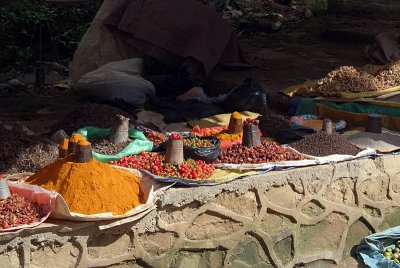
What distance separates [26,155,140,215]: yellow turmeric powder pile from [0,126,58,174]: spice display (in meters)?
0.45

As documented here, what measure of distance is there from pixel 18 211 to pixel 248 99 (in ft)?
9.41

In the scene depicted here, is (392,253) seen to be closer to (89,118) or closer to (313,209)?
(313,209)

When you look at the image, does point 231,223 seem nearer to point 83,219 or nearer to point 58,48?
point 83,219

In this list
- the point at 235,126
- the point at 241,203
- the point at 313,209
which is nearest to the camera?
the point at 241,203

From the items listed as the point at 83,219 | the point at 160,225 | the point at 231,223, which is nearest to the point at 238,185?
the point at 231,223

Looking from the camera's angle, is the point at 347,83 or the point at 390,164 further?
the point at 347,83

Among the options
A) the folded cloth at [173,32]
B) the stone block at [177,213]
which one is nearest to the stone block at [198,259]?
the stone block at [177,213]

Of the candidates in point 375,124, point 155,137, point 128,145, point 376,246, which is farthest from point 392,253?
point 128,145

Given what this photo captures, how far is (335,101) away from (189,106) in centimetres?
127

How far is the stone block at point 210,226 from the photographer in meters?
3.75

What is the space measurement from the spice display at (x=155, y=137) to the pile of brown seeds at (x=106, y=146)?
24 cm

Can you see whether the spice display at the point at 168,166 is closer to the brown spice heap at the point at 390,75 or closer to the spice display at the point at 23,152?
the spice display at the point at 23,152

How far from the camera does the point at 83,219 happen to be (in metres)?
3.23

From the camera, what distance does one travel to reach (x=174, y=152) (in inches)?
151
